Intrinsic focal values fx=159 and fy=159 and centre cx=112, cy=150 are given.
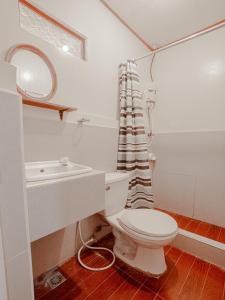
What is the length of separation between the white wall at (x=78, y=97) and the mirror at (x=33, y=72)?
0.16 ft

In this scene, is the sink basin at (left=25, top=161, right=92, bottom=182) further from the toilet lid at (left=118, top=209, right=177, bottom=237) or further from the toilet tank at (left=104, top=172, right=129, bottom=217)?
the toilet lid at (left=118, top=209, right=177, bottom=237)

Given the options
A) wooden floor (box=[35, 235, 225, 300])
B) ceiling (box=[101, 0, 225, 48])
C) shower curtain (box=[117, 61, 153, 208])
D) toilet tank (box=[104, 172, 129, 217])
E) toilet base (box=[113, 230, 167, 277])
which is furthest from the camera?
shower curtain (box=[117, 61, 153, 208])

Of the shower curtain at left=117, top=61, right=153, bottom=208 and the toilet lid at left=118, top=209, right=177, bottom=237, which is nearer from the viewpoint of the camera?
the toilet lid at left=118, top=209, right=177, bottom=237

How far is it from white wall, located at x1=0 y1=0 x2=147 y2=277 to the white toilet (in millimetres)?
288

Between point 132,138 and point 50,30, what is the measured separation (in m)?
1.14

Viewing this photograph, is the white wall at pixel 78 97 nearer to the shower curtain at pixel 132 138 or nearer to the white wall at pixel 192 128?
the shower curtain at pixel 132 138

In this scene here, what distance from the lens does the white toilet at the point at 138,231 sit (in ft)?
3.45

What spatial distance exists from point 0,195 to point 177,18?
218cm

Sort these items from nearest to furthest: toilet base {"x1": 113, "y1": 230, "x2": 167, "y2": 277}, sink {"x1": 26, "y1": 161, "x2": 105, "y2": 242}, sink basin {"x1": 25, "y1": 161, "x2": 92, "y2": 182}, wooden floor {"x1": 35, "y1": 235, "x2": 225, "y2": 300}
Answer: sink {"x1": 26, "y1": 161, "x2": 105, "y2": 242} < sink basin {"x1": 25, "y1": 161, "x2": 92, "y2": 182} < wooden floor {"x1": 35, "y1": 235, "x2": 225, "y2": 300} < toilet base {"x1": 113, "y1": 230, "x2": 167, "y2": 277}

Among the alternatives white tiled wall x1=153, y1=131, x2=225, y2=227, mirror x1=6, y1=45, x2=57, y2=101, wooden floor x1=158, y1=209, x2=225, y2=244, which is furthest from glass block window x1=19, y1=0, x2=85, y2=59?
wooden floor x1=158, y1=209, x2=225, y2=244

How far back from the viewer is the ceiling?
1.49 meters

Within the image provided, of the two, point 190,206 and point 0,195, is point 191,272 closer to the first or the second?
point 190,206

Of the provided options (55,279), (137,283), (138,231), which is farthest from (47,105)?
(137,283)

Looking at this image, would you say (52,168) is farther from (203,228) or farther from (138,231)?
(203,228)
